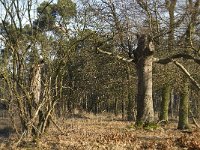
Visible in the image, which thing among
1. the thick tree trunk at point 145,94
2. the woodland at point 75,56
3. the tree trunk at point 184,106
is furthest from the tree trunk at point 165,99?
the thick tree trunk at point 145,94

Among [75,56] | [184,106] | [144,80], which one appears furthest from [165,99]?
[75,56]

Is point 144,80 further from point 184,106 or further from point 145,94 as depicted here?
point 184,106

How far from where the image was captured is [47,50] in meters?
13.1

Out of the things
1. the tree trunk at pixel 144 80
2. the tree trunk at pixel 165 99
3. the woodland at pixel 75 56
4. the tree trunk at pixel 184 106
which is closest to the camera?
the woodland at pixel 75 56

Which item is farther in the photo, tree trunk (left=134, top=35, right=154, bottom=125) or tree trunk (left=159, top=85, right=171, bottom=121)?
tree trunk (left=159, top=85, right=171, bottom=121)

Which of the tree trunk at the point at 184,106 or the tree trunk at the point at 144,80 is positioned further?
the tree trunk at the point at 184,106

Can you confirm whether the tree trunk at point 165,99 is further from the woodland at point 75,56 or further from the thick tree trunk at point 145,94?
the thick tree trunk at point 145,94

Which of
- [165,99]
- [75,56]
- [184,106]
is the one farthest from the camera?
[165,99]

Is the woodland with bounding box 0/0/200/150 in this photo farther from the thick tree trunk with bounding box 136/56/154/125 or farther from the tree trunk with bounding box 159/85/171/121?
the tree trunk with bounding box 159/85/171/121

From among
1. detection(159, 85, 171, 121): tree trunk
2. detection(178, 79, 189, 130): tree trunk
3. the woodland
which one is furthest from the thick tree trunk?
detection(159, 85, 171, 121): tree trunk

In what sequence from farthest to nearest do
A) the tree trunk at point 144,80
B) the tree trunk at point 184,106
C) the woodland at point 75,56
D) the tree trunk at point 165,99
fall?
1. the tree trunk at point 165,99
2. the tree trunk at point 184,106
3. the tree trunk at point 144,80
4. the woodland at point 75,56

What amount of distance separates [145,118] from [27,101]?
7.17m

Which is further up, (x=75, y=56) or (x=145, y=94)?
(x=75, y=56)

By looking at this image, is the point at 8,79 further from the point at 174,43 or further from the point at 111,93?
the point at 111,93
